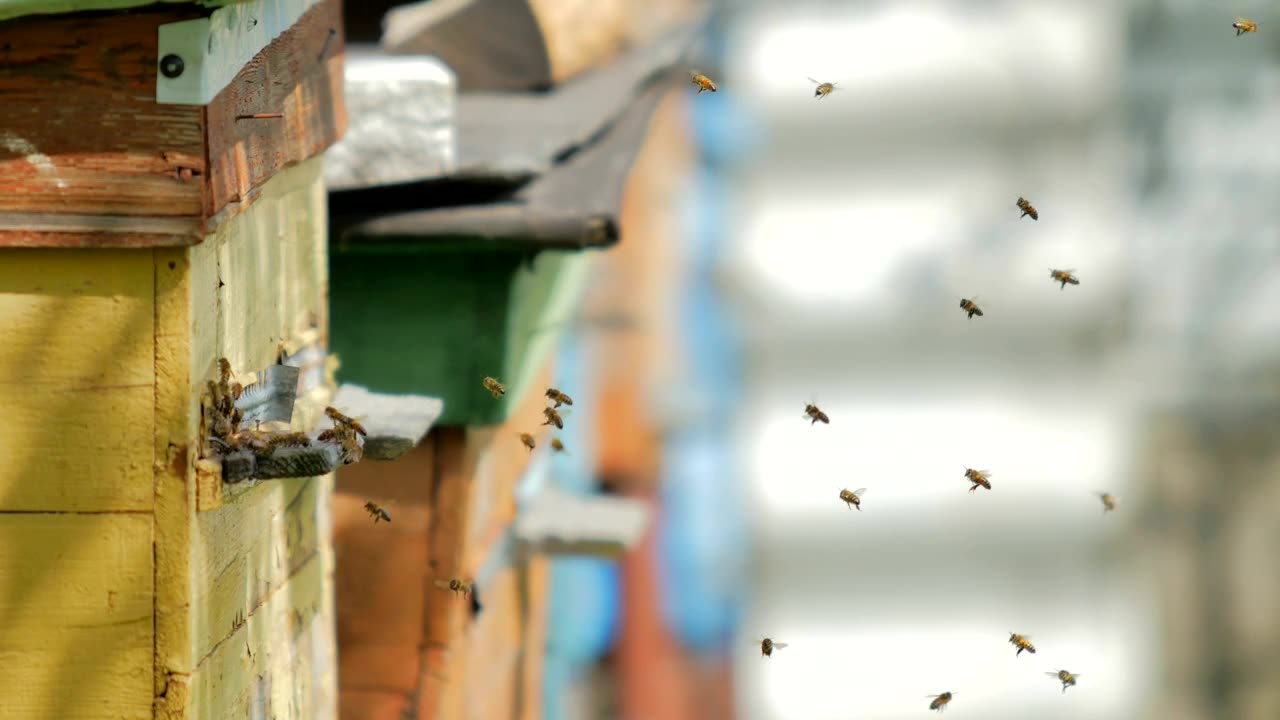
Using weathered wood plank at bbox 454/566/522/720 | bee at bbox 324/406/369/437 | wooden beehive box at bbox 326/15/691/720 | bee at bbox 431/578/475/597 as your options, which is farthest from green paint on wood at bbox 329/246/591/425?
bee at bbox 324/406/369/437

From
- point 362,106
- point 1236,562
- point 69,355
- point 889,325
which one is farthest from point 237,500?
point 1236,562

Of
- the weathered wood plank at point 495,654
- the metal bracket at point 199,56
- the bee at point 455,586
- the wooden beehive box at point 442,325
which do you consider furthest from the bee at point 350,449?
the weathered wood plank at point 495,654

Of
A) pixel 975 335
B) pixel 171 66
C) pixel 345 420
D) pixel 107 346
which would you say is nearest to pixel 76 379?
pixel 107 346

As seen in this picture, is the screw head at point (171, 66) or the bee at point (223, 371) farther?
the bee at point (223, 371)

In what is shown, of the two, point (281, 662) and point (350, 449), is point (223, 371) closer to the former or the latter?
point (350, 449)

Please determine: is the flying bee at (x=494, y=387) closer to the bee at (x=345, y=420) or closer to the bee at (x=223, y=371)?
the bee at (x=345, y=420)

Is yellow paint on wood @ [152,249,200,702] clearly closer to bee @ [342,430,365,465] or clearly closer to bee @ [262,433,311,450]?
bee @ [262,433,311,450]
